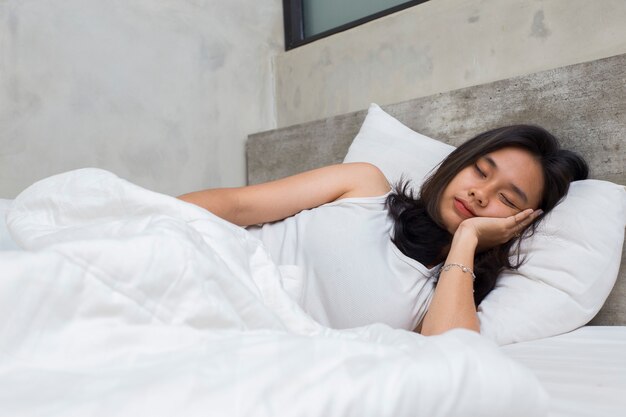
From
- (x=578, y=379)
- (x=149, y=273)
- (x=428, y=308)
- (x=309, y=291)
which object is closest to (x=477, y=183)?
(x=428, y=308)

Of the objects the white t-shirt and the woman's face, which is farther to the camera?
the woman's face

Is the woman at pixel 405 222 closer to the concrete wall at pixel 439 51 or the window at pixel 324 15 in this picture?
the concrete wall at pixel 439 51

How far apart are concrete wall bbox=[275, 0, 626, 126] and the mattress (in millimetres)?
868

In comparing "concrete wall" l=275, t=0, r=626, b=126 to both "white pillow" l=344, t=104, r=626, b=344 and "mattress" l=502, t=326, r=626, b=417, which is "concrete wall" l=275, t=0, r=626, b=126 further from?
"mattress" l=502, t=326, r=626, b=417

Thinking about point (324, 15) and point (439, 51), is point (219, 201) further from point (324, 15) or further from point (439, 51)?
point (324, 15)

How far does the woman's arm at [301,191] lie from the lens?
61.5 inches

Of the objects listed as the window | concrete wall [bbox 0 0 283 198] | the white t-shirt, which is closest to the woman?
the white t-shirt

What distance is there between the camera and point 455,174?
5.16 feet

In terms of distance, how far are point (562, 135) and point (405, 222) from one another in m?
0.51

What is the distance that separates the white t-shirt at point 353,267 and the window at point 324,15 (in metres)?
1.14

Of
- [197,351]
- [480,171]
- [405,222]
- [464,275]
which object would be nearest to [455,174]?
[480,171]

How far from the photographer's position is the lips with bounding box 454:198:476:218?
1536 mm

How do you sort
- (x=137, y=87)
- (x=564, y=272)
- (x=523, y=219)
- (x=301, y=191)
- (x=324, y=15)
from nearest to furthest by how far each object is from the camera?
1. (x=564, y=272)
2. (x=523, y=219)
3. (x=301, y=191)
4. (x=137, y=87)
5. (x=324, y=15)

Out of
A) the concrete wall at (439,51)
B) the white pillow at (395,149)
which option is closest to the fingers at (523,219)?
the white pillow at (395,149)
